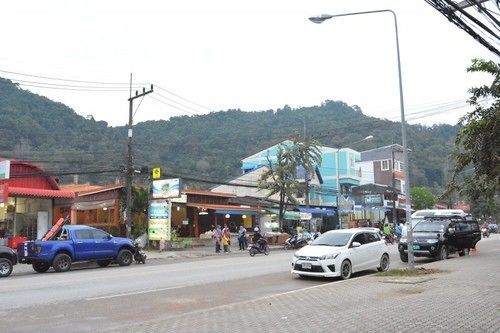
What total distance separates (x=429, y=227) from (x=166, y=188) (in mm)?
16662

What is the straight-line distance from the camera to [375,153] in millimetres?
80188

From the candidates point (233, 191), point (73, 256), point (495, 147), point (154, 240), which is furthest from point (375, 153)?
point (495, 147)

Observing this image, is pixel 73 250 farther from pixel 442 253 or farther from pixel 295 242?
pixel 295 242

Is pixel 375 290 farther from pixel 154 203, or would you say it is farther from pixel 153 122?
pixel 153 122

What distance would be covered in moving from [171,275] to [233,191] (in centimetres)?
3758

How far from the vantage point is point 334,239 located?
17.3m

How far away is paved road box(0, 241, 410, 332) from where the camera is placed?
398 inches

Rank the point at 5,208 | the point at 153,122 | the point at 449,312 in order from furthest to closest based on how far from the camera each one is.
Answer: the point at 153,122, the point at 5,208, the point at 449,312

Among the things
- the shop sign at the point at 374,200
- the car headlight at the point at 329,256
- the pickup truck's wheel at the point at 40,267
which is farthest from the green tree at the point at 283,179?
the car headlight at the point at 329,256

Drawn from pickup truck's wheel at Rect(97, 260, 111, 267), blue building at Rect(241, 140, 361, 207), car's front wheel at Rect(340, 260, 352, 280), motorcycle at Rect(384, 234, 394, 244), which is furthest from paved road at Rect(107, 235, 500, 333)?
blue building at Rect(241, 140, 361, 207)

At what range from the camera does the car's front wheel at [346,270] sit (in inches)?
639

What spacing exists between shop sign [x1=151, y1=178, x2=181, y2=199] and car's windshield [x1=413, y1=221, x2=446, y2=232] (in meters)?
14.9

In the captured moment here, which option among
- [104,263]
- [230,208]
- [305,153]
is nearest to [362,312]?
[104,263]

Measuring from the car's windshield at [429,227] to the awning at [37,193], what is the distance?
76.7 ft
